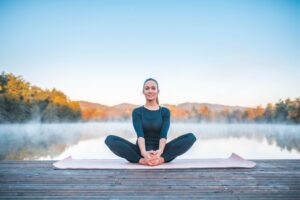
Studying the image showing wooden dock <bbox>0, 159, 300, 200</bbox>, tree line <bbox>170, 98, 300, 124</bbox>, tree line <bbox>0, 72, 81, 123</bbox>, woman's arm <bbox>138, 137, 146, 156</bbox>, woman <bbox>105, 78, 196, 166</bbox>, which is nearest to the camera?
wooden dock <bbox>0, 159, 300, 200</bbox>

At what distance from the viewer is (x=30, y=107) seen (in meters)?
25.1

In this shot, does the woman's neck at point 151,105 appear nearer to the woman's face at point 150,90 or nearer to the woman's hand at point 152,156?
the woman's face at point 150,90

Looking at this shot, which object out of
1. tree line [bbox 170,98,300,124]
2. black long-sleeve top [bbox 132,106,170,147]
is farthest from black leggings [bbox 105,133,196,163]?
tree line [bbox 170,98,300,124]

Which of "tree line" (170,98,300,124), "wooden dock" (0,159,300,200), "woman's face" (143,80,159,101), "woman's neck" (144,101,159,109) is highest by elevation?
"woman's face" (143,80,159,101)

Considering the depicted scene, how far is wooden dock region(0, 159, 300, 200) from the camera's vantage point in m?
1.62

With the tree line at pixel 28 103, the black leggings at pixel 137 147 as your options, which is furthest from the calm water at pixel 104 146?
the tree line at pixel 28 103

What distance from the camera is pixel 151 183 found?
6.19ft

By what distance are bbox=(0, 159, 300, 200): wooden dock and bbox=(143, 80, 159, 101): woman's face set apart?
0.80m

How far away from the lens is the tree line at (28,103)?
73.9 ft

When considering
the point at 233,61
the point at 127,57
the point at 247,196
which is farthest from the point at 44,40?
the point at 247,196

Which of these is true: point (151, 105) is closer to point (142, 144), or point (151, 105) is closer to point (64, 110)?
point (142, 144)

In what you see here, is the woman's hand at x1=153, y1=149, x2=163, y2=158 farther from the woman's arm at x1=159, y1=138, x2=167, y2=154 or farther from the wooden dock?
the wooden dock

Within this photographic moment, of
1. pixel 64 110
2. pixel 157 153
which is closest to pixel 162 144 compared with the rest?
pixel 157 153

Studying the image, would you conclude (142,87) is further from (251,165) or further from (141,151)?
(251,165)
